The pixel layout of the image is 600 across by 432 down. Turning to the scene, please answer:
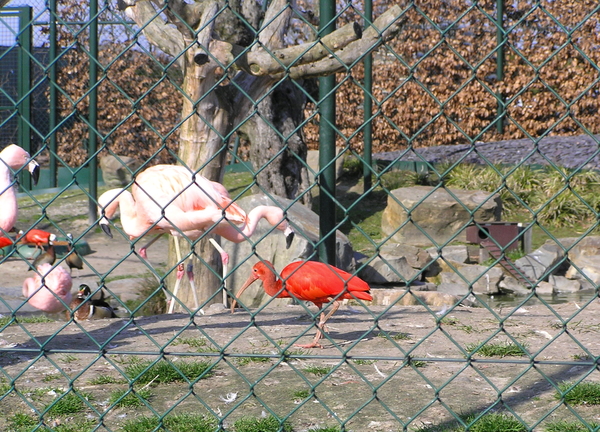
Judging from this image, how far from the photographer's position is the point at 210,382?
3232mm

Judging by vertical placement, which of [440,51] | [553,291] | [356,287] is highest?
[440,51]

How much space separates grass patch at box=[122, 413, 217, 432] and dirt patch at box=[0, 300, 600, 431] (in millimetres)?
60

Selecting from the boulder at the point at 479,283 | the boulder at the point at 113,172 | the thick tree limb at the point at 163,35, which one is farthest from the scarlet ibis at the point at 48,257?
the boulder at the point at 113,172

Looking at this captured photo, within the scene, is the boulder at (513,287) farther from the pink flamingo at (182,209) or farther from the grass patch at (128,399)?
Answer: the grass patch at (128,399)

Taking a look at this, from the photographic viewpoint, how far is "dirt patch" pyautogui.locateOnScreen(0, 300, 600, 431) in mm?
2508

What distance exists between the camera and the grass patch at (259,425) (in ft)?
8.58

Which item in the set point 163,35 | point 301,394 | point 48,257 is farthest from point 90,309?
point 301,394

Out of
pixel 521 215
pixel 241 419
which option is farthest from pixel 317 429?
pixel 521 215

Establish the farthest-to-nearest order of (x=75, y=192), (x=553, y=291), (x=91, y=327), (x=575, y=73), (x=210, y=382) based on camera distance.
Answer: (x=575, y=73) < (x=75, y=192) < (x=553, y=291) < (x=91, y=327) < (x=210, y=382)

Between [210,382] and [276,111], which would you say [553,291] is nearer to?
[276,111]

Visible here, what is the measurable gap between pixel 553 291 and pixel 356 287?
4.23 meters

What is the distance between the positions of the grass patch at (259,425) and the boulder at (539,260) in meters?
5.37

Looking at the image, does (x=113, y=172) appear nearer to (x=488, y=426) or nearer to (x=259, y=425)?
(x=259, y=425)

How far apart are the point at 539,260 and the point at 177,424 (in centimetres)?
592
